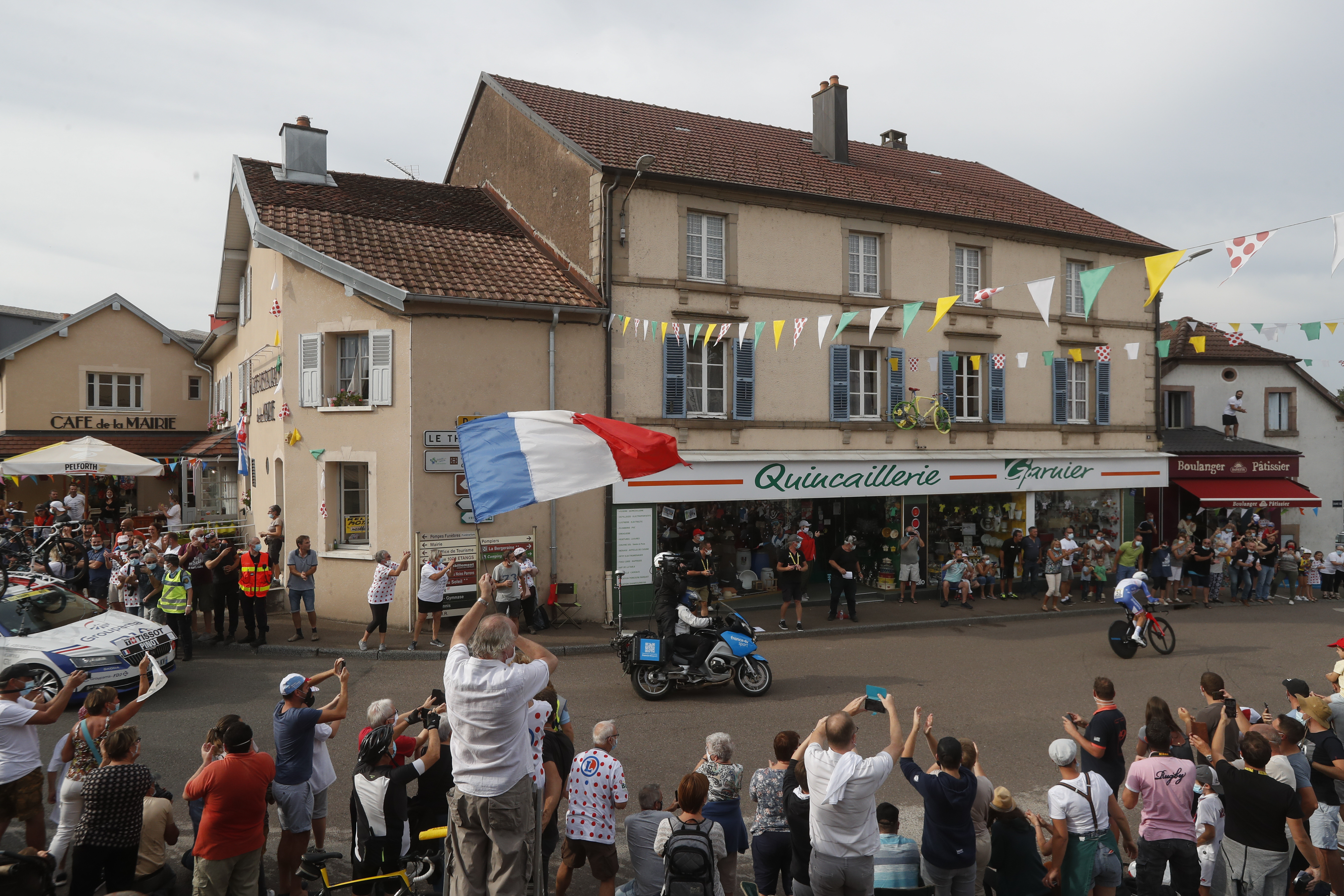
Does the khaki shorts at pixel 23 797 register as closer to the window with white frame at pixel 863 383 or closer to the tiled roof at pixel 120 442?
the window with white frame at pixel 863 383

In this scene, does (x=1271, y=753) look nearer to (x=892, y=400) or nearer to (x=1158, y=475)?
(x=892, y=400)

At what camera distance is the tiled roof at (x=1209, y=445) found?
24188 millimetres

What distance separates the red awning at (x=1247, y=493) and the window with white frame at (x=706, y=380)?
47.8ft

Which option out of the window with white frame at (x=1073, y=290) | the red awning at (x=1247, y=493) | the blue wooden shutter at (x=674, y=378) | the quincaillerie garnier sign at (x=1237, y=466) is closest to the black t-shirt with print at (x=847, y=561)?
the blue wooden shutter at (x=674, y=378)

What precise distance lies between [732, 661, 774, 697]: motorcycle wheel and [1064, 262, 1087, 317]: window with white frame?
1445 cm

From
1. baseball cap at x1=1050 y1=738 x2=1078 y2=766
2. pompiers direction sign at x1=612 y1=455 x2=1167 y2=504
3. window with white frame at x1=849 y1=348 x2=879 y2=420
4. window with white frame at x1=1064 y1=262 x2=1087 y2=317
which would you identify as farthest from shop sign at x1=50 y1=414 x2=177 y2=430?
baseball cap at x1=1050 y1=738 x2=1078 y2=766

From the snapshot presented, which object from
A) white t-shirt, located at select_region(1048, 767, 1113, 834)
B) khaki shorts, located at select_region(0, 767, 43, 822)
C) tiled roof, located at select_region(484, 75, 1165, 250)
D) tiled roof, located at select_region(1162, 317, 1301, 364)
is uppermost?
tiled roof, located at select_region(484, 75, 1165, 250)

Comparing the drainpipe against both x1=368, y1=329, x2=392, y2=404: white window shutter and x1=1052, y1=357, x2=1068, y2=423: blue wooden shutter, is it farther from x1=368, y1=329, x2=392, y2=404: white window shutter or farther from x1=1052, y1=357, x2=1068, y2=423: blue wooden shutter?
x1=1052, y1=357, x2=1068, y2=423: blue wooden shutter

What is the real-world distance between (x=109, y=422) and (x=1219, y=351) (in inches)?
1379

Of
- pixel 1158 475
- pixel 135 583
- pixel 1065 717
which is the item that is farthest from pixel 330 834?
pixel 1158 475

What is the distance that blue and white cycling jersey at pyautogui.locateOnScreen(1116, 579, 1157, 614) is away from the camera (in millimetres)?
13336

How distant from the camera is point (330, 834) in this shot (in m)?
6.48

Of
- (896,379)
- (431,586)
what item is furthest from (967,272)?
(431,586)

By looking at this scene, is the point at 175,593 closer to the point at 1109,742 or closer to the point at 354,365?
the point at 354,365
